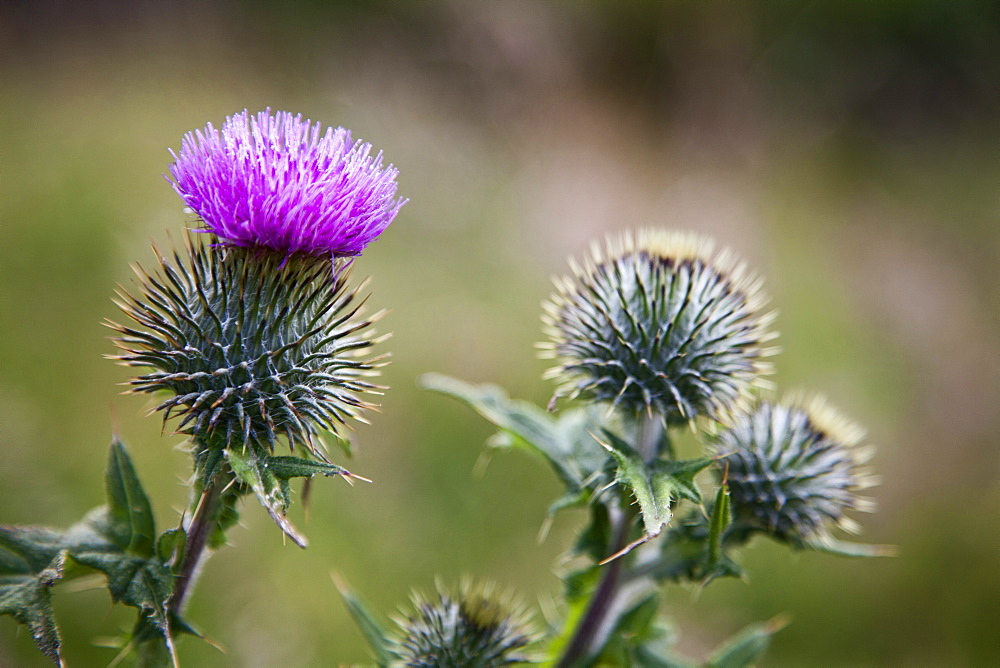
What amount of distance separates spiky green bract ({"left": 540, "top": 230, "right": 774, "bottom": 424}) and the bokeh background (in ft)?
9.62

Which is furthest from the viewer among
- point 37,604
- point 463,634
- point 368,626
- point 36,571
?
point 368,626

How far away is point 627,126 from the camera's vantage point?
538 inches

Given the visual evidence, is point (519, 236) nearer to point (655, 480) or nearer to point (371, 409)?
point (655, 480)

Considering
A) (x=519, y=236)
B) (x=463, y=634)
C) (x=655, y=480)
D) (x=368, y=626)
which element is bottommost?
(x=368, y=626)

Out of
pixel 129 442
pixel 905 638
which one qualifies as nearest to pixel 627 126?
pixel 905 638

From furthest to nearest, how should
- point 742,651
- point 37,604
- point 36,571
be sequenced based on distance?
1. point 742,651
2. point 36,571
3. point 37,604

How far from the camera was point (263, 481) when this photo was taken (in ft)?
7.47

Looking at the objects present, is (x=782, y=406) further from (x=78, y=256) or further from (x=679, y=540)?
(x=78, y=256)

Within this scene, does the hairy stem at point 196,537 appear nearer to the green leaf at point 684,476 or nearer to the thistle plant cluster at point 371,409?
the thistle plant cluster at point 371,409

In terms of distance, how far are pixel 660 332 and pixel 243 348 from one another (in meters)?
1.81

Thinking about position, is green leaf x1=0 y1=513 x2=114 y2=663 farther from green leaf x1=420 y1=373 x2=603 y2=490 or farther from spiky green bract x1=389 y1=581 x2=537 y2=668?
green leaf x1=420 y1=373 x2=603 y2=490

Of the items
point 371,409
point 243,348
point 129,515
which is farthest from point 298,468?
point 129,515

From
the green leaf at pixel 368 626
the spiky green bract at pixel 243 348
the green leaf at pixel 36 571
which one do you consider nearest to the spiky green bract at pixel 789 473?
the green leaf at pixel 368 626

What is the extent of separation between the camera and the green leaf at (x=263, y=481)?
2.09 meters
